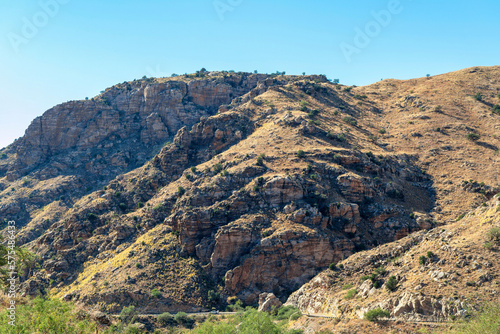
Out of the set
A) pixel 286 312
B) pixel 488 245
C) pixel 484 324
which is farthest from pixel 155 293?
pixel 484 324

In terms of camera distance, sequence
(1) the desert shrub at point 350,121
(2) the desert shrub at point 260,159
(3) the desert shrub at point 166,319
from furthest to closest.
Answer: (1) the desert shrub at point 350,121 → (2) the desert shrub at point 260,159 → (3) the desert shrub at point 166,319

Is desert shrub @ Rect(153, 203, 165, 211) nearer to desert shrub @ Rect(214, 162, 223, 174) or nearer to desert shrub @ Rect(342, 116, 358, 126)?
desert shrub @ Rect(214, 162, 223, 174)

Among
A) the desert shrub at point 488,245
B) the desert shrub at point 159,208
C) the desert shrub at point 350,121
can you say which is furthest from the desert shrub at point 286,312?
the desert shrub at point 350,121

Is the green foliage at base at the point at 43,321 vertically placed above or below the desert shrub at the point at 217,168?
below

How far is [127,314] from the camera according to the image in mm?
56219

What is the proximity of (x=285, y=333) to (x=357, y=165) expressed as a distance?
49.9 m

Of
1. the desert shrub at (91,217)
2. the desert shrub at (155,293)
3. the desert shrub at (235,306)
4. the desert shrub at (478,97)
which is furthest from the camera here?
the desert shrub at (478,97)

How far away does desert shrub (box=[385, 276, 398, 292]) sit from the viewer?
39306 mm

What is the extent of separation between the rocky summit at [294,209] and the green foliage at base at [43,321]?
26.1 metres

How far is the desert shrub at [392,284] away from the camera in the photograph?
39306mm

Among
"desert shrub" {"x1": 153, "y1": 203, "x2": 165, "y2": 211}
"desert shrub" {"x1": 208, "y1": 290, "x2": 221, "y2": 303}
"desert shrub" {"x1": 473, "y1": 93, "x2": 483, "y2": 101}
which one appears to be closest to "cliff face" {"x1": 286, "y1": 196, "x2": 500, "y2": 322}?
"desert shrub" {"x1": 208, "y1": 290, "x2": 221, "y2": 303}

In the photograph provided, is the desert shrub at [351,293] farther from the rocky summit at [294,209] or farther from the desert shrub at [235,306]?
the desert shrub at [235,306]

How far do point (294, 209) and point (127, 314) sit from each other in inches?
1260

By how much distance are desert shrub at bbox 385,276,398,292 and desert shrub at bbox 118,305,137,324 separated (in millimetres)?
33363
